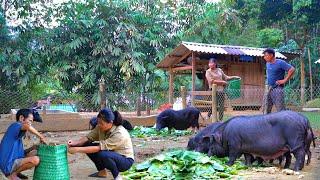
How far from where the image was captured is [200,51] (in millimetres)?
16297

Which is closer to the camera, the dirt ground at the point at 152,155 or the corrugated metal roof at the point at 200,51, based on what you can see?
the dirt ground at the point at 152,155

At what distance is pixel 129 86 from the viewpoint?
67.9ft

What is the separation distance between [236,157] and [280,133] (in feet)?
2.69

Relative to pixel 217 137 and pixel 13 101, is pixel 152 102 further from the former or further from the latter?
pixel 217 137

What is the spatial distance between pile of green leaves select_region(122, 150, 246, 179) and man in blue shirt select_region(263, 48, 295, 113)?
2.63 meters

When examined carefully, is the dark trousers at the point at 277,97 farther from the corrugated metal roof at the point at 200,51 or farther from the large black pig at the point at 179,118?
the corrugated metal roof at the point at 200,51

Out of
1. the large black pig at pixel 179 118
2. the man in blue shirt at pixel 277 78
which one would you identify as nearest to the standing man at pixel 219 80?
the large black pig at pixel 179 118

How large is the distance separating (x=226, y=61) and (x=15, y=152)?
1382 cm

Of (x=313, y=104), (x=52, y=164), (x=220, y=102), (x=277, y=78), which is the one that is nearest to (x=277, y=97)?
(x=277, y=78)

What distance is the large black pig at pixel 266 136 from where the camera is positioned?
22.5 ft

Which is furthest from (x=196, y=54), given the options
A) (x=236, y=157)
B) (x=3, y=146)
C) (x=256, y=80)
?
(x=3, y=146)

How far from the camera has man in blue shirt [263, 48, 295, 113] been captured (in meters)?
8.75

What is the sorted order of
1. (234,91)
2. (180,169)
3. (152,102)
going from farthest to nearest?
(234,91) < (152,102) < (180,169)

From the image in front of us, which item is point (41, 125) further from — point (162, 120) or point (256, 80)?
point (256, 80)
